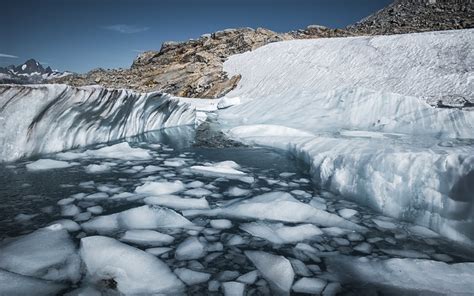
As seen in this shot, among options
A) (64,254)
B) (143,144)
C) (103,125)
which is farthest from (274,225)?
(103,125)

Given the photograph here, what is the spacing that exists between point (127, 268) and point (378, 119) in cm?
470

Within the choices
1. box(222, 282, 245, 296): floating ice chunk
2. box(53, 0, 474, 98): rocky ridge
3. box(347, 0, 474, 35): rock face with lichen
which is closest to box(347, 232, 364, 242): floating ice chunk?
box(222, 282, 245, 296): floating ice chunk

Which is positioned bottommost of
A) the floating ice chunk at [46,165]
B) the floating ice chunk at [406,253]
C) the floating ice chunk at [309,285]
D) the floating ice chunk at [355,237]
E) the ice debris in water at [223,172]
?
the floating ice chunk at [309,285]

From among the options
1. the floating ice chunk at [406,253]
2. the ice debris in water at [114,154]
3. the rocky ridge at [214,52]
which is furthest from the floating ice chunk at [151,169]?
the rocky ridge at [214,52]

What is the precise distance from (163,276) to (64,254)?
21.1 inches

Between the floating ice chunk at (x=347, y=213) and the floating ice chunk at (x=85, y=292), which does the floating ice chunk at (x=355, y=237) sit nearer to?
the floating ice chunk at (x=347, y=213)

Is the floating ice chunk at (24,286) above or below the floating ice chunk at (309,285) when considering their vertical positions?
above

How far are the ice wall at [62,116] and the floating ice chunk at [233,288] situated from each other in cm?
309

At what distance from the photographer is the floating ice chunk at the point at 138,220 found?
72.4 inches

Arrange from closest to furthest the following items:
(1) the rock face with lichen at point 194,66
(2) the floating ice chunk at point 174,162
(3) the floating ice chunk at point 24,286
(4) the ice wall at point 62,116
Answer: (3) the floating ice chunk at point 24,286
(4) the ice wall at point 62,116
(2) the floating ice chunk at point 174,162
(1) the rock face with lichen at point 194,66

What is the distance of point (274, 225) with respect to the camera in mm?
1959

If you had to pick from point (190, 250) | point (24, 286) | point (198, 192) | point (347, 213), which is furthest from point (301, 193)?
point (24, 286)

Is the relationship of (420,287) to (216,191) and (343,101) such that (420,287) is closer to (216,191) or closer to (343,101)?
(216,191)

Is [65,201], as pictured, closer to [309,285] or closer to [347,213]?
[309,285]
